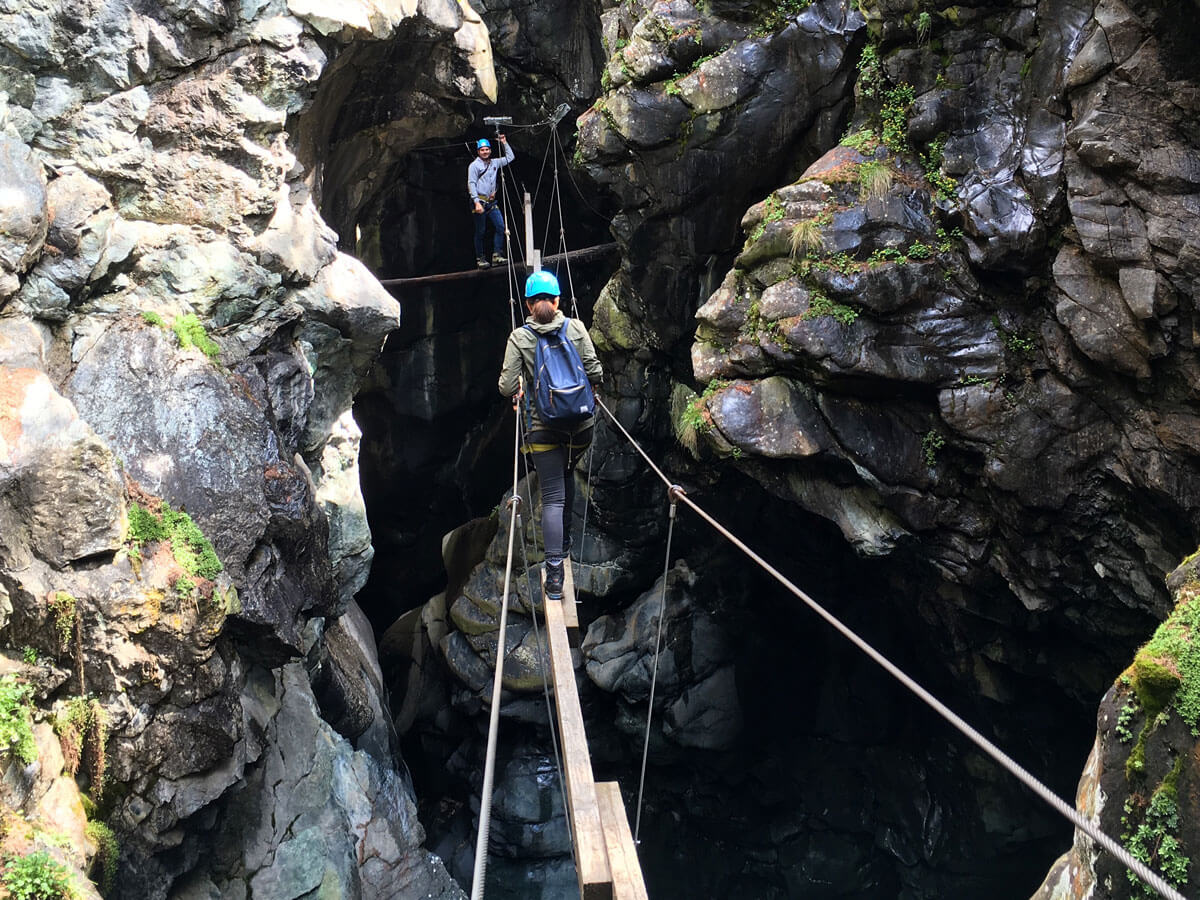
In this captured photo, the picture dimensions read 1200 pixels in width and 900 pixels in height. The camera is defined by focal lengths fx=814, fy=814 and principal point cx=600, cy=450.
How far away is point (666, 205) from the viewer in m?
9.91

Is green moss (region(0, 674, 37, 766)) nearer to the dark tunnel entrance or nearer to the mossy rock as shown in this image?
the mossy rock

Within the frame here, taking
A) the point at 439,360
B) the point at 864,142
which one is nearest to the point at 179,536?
the point at 864,142

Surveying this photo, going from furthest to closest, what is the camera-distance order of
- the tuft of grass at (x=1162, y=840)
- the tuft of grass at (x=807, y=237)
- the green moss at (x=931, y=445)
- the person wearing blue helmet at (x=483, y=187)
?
the person wearing blue helmet at (x=483, y=187)
the tuft of grass at (x=807, y=237)
the green moss at (x=931, y=445)
the tuft of grass at (x=1162, y=840)

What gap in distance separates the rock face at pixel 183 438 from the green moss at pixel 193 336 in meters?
0.02

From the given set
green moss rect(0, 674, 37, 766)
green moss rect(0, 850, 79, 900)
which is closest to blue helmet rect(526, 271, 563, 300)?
green moss rect(0, 674, 37, 766)

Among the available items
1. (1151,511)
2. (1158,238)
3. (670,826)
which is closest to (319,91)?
(1158,238)

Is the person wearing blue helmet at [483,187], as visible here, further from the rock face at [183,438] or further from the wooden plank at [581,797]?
the wooden plank at [581,797]

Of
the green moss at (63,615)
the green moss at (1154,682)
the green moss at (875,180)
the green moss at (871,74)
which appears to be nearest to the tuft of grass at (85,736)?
the green moss at (63,615)

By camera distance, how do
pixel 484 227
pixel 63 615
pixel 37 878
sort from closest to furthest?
pixel 37 878, pixel 63 615, pixel 484 227

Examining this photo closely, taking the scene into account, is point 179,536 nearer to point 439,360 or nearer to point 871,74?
point 871,74

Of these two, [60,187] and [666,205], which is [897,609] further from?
[60,187]

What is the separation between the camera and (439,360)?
621 inches

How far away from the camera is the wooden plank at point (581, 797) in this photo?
9.99 ft

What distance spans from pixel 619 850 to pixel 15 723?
3.88 metres
